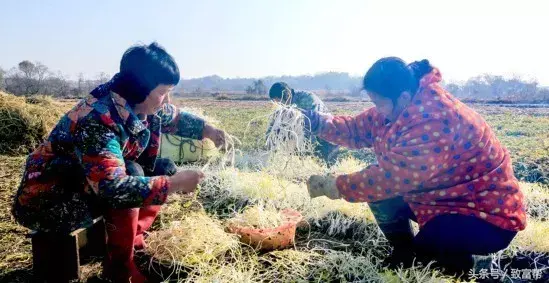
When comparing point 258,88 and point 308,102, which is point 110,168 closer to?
point 308,102

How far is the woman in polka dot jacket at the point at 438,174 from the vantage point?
2508 mm

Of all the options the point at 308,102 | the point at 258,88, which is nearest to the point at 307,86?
the point at 258,88

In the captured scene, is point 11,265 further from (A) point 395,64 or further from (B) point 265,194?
(A) point 395,64

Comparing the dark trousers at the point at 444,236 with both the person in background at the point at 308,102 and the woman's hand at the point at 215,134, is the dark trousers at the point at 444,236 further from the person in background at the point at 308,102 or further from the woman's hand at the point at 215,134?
the person in background at the point at 308,102

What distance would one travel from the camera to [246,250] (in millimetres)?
2938

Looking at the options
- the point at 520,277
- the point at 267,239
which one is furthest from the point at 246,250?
the point at 520,277

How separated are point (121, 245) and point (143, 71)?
93 cm

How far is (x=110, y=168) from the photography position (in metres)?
2.11

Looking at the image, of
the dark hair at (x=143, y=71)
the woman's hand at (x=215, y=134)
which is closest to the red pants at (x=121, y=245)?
the dark hair at (x=143, y=71)

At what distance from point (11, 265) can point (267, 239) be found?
60.7 inches

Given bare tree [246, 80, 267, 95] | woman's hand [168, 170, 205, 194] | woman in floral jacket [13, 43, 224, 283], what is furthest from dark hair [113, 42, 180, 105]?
bare tree [246, 80, 267, 95]

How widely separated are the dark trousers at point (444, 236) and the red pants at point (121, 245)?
1477 millimetres

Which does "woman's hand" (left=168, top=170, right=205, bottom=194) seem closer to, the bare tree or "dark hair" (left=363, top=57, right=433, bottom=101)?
"dark hair" (left=363, top=57, right=433, bottom=101)

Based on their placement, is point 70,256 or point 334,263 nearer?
point 70,256
